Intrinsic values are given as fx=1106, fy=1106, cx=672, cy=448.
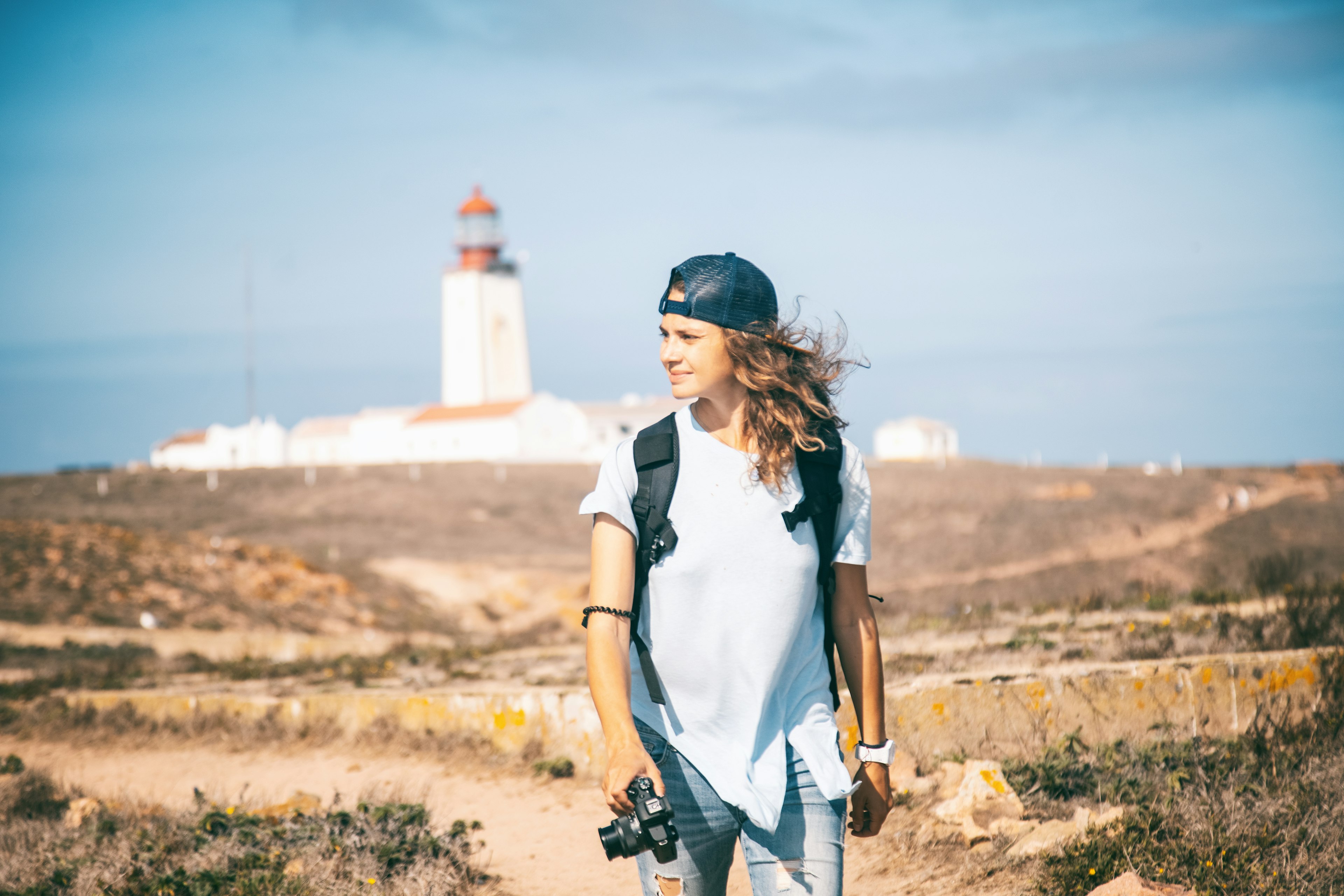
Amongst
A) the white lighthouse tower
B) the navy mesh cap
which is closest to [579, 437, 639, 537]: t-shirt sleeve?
the navy mesh cap

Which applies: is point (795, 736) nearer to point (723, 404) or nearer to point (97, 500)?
point (723, 404)

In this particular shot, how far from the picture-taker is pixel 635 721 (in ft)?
9.06

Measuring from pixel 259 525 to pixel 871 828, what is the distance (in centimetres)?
4274

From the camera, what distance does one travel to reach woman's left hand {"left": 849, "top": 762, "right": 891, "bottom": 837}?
2.89 m

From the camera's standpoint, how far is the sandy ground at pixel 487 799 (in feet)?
17.4

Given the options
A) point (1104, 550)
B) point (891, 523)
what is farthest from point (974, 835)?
point (891, 523)

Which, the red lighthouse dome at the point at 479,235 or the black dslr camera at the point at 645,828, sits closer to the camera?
the black dslr camera at the point at 645,828

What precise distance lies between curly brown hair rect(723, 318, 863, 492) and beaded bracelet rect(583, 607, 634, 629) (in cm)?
46

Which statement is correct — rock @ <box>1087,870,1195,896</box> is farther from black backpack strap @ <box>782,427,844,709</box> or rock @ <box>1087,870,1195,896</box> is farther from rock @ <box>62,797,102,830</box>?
rock @ <box>62,797,102,830</box>

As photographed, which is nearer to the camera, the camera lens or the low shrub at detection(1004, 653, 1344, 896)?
the camera lens

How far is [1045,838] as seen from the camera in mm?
5004

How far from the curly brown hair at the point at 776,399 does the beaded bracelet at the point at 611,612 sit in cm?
46

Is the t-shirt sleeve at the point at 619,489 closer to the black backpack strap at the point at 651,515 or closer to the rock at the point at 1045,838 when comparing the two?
the black backpack strap at the point at 651,515

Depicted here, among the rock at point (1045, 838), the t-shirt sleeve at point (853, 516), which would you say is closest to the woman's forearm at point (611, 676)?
the t-shirt sleeve at point (853, 516)
